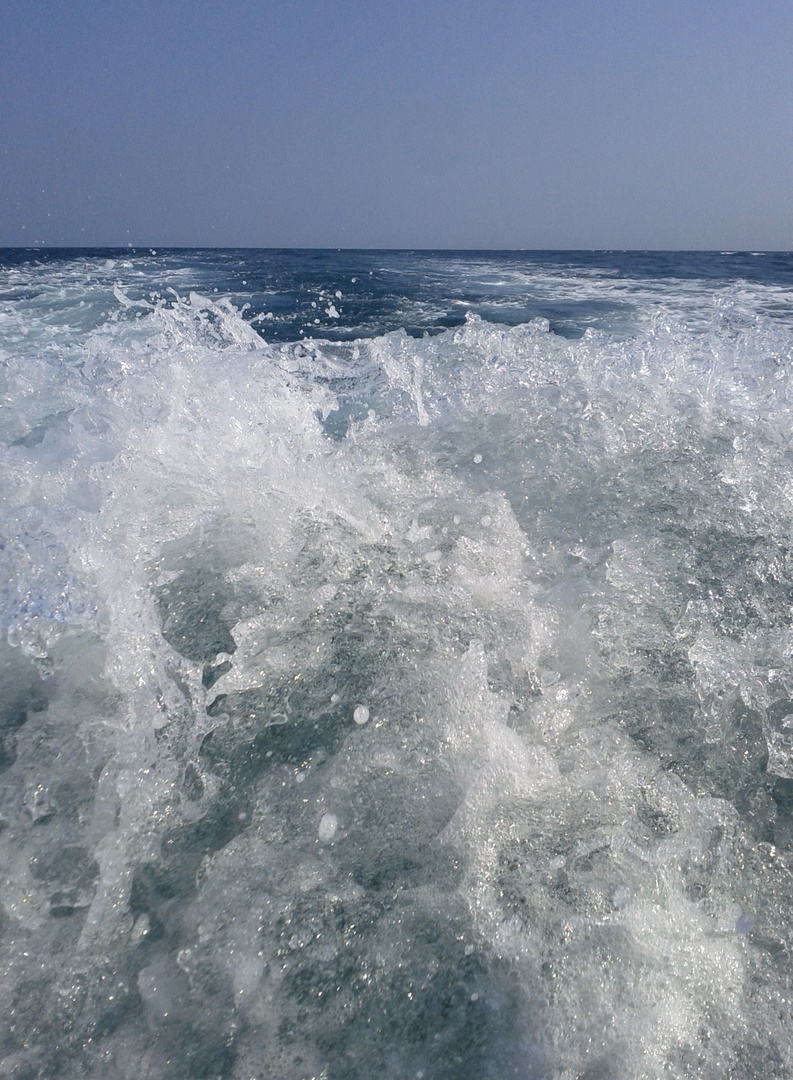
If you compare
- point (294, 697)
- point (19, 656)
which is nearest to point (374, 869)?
point (294, 697)

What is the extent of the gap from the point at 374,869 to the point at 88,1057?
662 mm

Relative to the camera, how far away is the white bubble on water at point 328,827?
1.58 m

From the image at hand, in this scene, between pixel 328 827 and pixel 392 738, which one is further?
pixel 392 738

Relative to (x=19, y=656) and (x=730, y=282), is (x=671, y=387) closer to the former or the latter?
(x=19, y=656)

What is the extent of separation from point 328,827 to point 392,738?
0.31m

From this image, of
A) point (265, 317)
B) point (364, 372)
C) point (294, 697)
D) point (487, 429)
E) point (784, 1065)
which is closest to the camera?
point (784, 1065)

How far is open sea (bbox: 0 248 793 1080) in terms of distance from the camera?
1.29m

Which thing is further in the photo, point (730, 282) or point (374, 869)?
point (730, 282)

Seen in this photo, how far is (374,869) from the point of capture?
152 cm

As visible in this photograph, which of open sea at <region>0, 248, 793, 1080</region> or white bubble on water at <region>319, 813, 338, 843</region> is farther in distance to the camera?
white bubble on water at <region>319, 813, 338, 843</region>

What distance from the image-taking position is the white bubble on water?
158cm

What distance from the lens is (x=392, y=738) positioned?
1802 millimetres

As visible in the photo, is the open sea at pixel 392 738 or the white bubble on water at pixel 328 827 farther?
the white bubble on water at pixel 328 827

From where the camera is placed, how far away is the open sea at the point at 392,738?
4.24 ft
